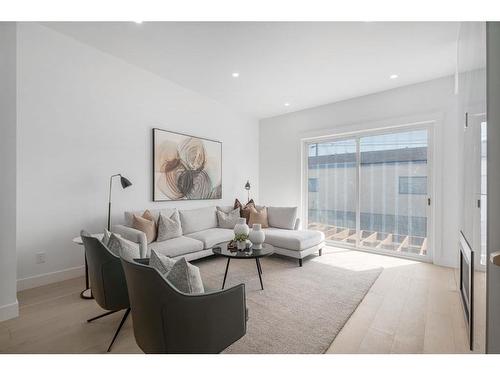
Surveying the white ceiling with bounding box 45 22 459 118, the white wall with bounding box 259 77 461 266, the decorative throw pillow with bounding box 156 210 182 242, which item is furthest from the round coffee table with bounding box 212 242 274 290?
the white wall with bounding box 259 77 461 266

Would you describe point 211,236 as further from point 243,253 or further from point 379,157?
point 379,157

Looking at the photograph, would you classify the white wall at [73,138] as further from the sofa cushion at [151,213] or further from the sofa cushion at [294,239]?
the sofa cushion at [294,239]

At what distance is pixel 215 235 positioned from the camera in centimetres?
367

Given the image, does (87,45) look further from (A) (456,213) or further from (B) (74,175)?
(A) (456,213)

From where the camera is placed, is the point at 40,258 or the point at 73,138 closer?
the point at 40,258

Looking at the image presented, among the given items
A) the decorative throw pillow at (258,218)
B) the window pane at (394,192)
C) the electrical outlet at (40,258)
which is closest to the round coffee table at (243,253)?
the decorative throw pillow at (258,218)

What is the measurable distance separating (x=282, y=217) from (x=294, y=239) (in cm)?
86

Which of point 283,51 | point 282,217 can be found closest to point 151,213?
point 282,217

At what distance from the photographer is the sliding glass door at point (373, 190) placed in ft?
12.7

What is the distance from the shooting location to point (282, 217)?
4.35m

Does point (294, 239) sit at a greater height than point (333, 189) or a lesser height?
lesser

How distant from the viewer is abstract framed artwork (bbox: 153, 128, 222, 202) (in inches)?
148
